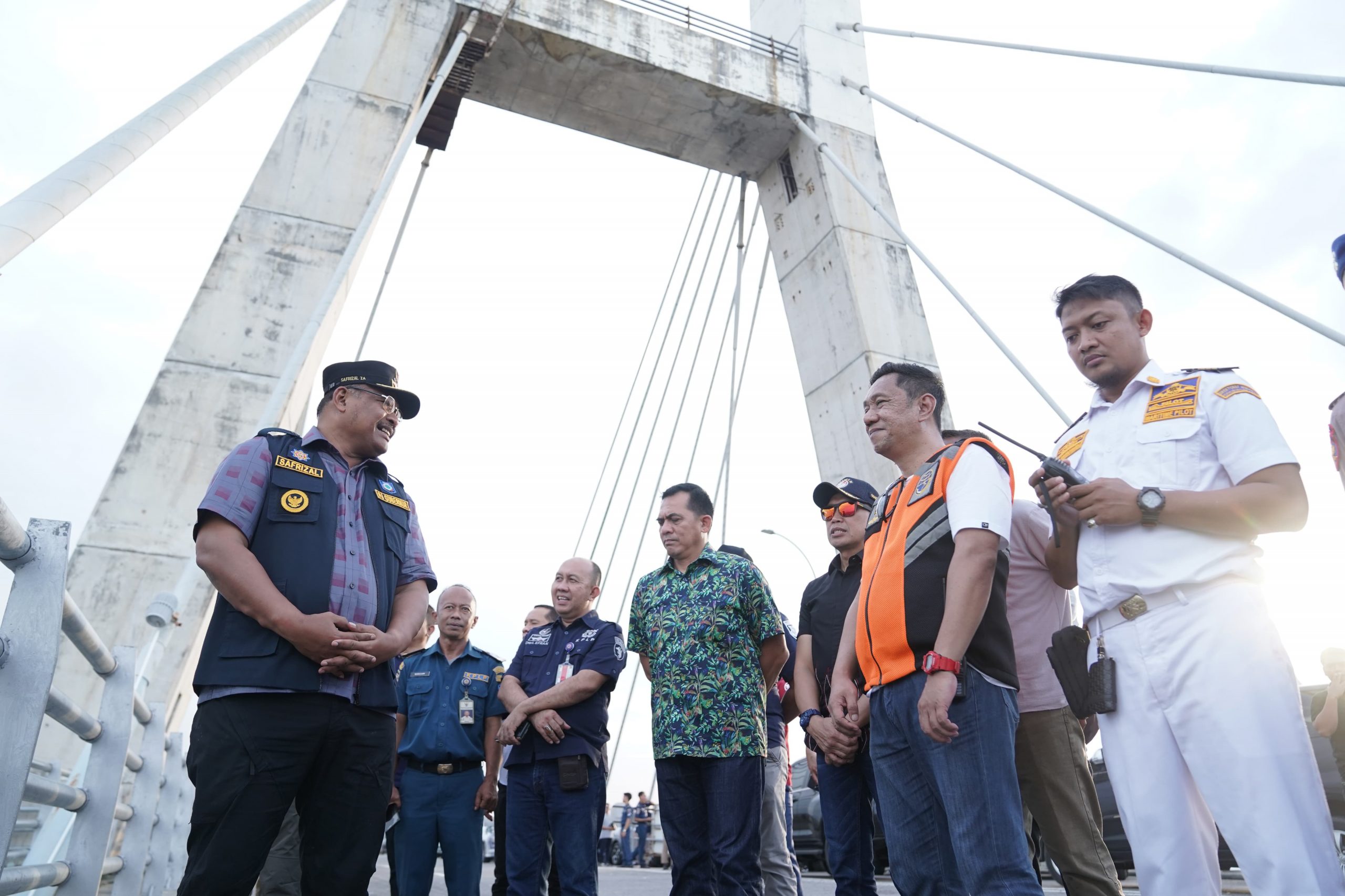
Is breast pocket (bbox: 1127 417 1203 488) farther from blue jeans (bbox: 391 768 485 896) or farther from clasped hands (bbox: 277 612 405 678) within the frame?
blue jeans (bbox: 391 768 485 896)

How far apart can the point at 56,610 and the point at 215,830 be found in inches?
24.5

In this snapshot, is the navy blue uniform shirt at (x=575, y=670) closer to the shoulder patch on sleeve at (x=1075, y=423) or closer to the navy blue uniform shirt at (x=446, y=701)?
the navy blue uniform shirt at (x=446, y=701)

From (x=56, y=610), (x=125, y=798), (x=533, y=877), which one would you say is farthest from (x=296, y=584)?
(x=125, y=798)

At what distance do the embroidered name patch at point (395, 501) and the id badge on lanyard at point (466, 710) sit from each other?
1.91 metres

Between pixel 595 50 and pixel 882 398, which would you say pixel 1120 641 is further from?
pixel 595 50

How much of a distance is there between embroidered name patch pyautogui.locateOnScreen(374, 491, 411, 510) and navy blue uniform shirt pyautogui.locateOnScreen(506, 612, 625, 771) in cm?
131

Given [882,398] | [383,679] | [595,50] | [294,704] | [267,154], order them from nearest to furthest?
[294,704], [383,679], [882,398], [267,154], [595,50]

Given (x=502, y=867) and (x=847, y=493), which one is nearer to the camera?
(x=847, y=493)

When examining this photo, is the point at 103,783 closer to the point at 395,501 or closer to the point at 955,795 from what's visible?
the point at 395,501

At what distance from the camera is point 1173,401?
7.67 ft

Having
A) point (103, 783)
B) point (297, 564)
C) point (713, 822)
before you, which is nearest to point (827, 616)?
point (713, 822)

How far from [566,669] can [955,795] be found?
219 cm

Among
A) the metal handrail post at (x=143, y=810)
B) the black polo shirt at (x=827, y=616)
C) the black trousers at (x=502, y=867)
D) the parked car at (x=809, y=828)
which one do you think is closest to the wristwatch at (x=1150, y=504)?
the black polo shirt at (x=827, y=616)

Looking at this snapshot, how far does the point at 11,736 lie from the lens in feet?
6.17
